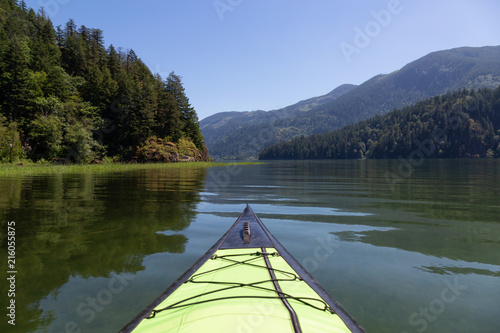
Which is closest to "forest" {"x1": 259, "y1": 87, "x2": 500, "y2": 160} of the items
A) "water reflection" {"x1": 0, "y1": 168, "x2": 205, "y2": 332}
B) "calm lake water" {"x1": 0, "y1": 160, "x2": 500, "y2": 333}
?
"calm lake water" {"x1": 0, "y1": 160, "x2": 500, "y2": 333}

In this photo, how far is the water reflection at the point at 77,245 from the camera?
484 centimetres

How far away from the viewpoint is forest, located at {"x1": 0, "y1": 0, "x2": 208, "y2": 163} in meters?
54.0

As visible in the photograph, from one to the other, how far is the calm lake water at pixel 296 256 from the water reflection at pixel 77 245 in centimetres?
3

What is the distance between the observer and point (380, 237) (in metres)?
8.98

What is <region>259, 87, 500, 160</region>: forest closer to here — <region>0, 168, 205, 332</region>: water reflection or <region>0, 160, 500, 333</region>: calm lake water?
<region>0, 160, 500, 333</region>: calm lake water

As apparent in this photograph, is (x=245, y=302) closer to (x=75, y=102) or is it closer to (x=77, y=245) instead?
(x=77, y=245)

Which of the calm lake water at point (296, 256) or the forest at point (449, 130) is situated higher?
the forest at point (449, 130)

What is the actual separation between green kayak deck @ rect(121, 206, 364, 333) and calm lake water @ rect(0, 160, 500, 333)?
3.47 feet

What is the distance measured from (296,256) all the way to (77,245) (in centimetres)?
633

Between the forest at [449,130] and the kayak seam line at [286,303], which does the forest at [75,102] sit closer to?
the kayak seam line at [286,303]

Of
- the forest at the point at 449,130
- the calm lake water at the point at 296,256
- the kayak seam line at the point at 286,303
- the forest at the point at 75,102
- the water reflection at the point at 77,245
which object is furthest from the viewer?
the forest at the point at 449,130

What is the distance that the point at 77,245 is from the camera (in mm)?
8078

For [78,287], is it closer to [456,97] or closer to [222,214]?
[222,214]

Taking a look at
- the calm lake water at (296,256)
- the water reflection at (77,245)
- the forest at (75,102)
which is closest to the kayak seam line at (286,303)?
the calm lake water at (296,256)
